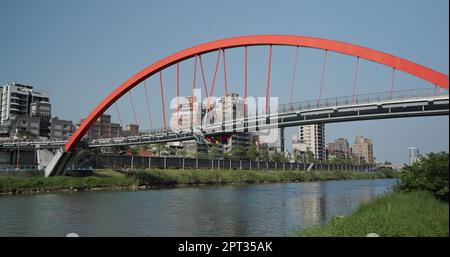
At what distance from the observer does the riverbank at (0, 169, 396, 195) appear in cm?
3822

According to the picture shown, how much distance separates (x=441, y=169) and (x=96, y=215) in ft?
54.6

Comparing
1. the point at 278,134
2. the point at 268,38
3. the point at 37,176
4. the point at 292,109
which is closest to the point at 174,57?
the point at 268,38

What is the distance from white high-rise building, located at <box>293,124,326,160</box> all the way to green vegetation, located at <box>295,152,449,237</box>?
136 meters

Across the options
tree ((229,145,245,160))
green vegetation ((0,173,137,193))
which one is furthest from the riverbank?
tree ((229,145,245,160))

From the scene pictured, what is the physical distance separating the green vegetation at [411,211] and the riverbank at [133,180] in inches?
1206

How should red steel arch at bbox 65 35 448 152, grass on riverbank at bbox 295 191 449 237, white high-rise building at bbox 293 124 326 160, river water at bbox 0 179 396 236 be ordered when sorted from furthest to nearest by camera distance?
white high-rise building at bbox 293 124 326 160, red steel arch at bbox 65 35 448 152, river water at bbox 0 179 396 236, grass on riverbank at bbox 295 191 449 237

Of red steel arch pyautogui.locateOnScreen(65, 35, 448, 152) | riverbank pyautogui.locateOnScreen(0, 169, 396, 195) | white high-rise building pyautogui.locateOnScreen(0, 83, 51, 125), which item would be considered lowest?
riverbank pyautogui.locateOnScreen(0, 169, 396, 195)

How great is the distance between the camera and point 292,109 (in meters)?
27.4

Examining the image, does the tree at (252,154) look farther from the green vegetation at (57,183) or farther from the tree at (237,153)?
the green vegetation at (57,183)

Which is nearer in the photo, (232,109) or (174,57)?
(174,57)

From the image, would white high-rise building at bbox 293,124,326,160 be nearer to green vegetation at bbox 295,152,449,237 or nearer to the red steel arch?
the red steel arch

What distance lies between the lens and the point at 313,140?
520ft

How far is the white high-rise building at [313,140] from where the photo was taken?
15775 centimetres
